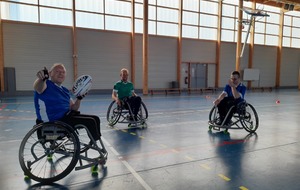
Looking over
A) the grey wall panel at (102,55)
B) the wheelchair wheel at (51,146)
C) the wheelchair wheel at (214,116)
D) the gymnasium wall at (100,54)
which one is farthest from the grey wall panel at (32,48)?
the wheelchair wheel at (51,146)

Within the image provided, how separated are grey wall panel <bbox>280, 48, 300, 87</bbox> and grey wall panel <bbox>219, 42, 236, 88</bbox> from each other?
5.44 meters

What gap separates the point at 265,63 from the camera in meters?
19.8

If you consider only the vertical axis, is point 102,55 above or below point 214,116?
above

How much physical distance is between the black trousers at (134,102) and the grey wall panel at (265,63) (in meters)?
16.4

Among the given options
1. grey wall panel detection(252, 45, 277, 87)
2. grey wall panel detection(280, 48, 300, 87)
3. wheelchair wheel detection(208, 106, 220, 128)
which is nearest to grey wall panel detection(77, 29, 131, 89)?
wheelchair wheel detection(208, 106, 220, 128)

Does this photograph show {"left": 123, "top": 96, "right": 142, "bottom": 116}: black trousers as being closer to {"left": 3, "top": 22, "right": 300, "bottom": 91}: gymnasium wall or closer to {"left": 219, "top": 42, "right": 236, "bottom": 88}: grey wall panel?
{"left": 3, "top": 22, "right": 300, "bottom": 91}: gymnasium wall

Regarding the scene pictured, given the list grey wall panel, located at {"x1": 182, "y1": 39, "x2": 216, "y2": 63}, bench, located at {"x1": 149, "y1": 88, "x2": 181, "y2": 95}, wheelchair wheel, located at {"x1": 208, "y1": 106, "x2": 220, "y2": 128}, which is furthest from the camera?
grey wall panel, located at {"x1": 182, "y1": 39, "x2": 216, "y2": 63}

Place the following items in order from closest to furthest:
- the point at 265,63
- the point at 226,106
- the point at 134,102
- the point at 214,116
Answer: the point at 226,106, the point at 214,116, the point at 134,102, the point at 265,63

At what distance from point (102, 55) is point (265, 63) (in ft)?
43.6

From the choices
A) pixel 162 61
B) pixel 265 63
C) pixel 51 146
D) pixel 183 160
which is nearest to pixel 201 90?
pixel 162 61

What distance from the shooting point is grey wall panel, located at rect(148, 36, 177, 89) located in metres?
15.2

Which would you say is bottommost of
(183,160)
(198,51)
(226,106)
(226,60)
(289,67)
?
(183,160)

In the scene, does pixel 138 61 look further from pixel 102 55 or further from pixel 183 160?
pixel 183 160

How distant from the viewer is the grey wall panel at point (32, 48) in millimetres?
11781
